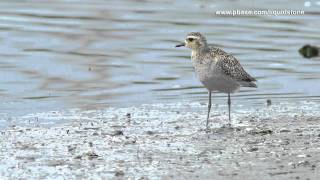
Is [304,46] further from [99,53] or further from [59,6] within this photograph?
[59,6]

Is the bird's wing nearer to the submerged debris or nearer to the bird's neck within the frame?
the bird's neck

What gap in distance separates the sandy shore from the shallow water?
1027mm

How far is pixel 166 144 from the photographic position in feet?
35.9

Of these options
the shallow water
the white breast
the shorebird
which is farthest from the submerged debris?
the white breast

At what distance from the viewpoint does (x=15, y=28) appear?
20.5 m

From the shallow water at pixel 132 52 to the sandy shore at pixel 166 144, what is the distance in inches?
40.4

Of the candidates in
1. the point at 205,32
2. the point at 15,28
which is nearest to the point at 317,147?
the point at 205,32

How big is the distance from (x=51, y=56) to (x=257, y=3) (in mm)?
7281

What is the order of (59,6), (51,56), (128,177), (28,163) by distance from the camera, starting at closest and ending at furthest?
(128,177)
(28,163)
(51,56)
(59,6)

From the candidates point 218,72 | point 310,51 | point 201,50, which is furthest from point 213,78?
point 310,51

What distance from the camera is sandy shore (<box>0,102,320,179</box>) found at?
9516mm

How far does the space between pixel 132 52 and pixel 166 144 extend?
7648 mm

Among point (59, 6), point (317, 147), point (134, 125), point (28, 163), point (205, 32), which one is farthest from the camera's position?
point (59, 6)

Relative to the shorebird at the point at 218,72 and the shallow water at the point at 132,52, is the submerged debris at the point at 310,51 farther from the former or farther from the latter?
the shorebird at the point at 218,72
